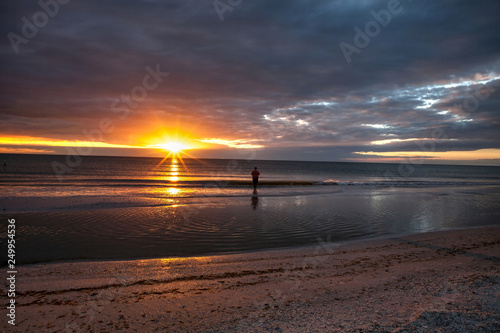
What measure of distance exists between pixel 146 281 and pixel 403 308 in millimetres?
5463

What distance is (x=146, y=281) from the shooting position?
22.2ft

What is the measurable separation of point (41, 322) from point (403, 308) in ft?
20.8

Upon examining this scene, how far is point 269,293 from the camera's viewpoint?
604cm

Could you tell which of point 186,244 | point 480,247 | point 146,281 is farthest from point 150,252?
point 480,247

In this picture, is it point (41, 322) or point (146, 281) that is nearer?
point (41, 322)

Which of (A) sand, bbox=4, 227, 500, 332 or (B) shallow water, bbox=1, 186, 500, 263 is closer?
(A) sand, bbox=4, 227, 500, 332

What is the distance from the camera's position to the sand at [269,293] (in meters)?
4.73

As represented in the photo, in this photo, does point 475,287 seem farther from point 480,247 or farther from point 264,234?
point 264,234

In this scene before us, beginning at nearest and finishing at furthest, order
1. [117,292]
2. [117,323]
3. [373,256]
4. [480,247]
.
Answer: [117,323] → [117,292] → [373,256] → [480,247]

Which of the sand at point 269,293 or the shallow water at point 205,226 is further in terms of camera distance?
the shallow water at point 205,226

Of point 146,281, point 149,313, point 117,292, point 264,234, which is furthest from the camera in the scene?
point 264,234

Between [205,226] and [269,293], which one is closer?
[269,293]

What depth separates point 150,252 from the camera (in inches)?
374

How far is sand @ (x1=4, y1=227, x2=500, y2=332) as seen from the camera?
4.73 metres
